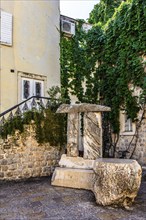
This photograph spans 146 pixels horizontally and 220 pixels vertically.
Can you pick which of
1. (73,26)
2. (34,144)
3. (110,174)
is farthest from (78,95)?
(110,174)

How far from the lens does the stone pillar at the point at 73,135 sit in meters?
5.92

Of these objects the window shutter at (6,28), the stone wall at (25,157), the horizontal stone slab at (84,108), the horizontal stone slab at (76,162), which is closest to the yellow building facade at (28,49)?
the window shutter at (6,28)

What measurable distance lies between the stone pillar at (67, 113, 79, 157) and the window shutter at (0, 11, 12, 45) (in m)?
3.88

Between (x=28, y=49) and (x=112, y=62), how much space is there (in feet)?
12.2

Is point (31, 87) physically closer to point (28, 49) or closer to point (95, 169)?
point (28, 49)

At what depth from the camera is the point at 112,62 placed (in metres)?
9.70

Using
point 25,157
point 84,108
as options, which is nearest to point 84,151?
point 84,108

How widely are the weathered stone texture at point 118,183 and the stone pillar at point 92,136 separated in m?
1.52

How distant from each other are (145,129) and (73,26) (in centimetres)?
565

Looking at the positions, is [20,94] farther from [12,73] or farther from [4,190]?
[4,190]

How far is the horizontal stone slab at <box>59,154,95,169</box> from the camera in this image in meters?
5.57

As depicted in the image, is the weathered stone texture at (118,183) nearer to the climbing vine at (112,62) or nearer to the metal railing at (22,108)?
the metal railing at (22,108)

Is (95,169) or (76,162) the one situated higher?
(95,169)

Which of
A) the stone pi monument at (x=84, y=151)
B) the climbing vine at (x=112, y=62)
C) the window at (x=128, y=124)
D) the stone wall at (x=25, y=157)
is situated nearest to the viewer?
the stone pi monument at (x=84, y=151)
